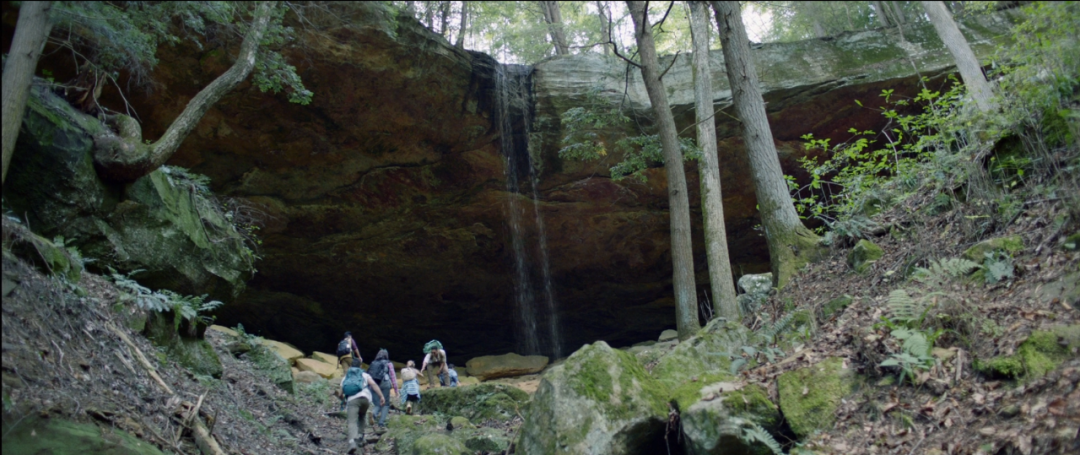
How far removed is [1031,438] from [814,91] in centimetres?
1056

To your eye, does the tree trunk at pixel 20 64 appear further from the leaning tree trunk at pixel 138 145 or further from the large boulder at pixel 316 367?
the large boulder at pixel 316 367

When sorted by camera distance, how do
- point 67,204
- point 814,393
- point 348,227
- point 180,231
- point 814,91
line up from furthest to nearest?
point 348,227 < point 814,91 < point 180,231 < point 67,204 < point 814,393

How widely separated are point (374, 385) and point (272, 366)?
249 cm

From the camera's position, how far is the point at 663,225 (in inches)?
579

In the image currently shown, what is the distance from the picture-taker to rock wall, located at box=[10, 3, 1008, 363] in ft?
35.2

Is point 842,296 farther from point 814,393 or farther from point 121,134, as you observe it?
point 121,134

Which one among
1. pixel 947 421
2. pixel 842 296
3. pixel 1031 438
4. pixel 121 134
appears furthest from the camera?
pixel 121 134

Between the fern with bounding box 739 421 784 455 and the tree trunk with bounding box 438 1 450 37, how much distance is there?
12.1 metres

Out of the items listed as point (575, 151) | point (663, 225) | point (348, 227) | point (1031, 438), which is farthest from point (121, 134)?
point (663, 225)

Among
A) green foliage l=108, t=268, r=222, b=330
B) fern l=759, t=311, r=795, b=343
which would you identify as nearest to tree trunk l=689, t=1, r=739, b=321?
fern l=759, t=311, r=795, b=343

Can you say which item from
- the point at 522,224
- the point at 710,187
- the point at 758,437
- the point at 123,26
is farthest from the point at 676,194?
the point at 123,26

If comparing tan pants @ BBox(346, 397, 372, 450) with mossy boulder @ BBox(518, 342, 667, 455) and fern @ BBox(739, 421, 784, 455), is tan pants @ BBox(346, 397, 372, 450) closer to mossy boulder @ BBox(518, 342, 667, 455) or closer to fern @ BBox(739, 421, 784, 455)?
mossy boulder @ BBox(518, 342, 667, 455)

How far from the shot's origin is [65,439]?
11.1 ft

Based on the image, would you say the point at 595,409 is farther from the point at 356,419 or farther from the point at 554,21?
the point at 554,21
